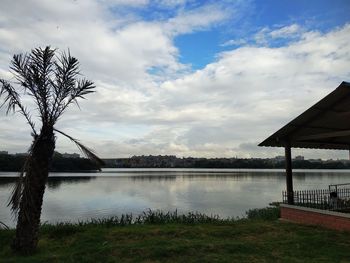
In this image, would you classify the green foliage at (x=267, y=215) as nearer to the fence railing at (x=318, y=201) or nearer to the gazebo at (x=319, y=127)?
the fence railing at (x=318, y=201)

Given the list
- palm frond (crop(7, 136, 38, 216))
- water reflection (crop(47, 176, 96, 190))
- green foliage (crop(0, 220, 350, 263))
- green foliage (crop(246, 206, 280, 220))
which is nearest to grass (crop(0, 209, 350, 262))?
green foliage (crop(0, 220, 350, 263))

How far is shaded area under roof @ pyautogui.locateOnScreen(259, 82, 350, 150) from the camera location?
1138 centimetres

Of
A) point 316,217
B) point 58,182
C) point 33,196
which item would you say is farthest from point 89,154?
point 58,182

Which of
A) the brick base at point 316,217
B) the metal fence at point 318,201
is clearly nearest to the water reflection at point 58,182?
the metal fence at point 318,201

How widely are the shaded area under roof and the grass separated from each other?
3392mm

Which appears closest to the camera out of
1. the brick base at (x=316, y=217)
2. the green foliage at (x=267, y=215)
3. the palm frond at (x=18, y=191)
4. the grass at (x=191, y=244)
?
the grass at (x=191, y=244)

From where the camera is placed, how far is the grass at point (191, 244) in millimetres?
7906

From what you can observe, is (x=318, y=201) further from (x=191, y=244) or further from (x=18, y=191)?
(x=18, y=191)

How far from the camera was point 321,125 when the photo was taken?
1299 cm

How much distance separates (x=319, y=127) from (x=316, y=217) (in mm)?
3038

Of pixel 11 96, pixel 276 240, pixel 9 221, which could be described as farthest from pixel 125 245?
A: pixel 9 221

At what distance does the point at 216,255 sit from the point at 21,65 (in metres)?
6.11

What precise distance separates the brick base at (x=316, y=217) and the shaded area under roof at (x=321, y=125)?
92.1 inches

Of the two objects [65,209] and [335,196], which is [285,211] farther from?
[65,209]
